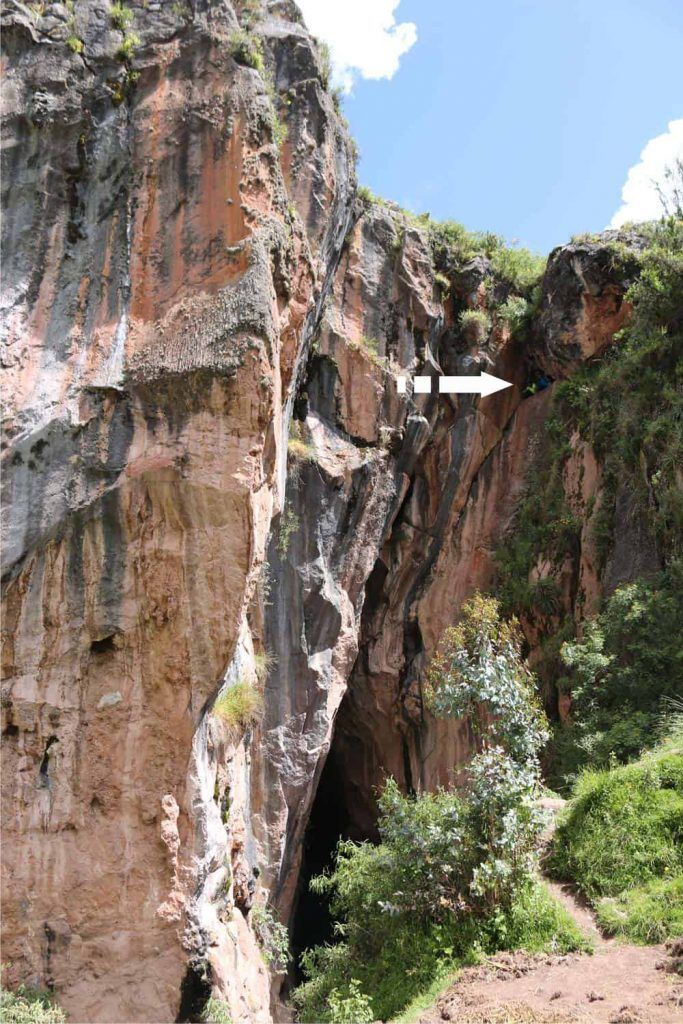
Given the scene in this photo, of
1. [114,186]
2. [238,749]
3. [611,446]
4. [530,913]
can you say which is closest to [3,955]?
[238,749]

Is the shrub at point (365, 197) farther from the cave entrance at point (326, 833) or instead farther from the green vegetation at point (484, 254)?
the cave entrance at point (326, 833)

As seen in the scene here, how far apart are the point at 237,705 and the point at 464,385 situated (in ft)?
34.4

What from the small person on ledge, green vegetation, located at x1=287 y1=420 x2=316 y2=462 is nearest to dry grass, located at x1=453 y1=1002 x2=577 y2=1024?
green vegetation, located at x1=287 y1=420 x2=316 y2=462

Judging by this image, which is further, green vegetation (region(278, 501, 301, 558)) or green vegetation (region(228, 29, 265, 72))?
green vegetation (region(278, 501, 301, 558))

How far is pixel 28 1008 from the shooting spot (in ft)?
25.8

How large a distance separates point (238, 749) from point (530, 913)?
4.10 m

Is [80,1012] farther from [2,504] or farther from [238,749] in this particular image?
[2,504]

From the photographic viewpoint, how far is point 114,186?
33.3 feet

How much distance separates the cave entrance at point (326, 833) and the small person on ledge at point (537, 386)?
27.6 ft

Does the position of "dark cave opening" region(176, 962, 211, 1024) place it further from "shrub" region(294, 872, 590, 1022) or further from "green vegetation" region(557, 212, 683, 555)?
"green vegetation" region(557, 212, 683, 555)

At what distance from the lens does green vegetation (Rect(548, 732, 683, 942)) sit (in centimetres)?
948

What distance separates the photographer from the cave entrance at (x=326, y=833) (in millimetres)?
17328

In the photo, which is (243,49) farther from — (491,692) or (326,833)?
(326,833)

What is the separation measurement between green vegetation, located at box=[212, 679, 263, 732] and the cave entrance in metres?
7.60
